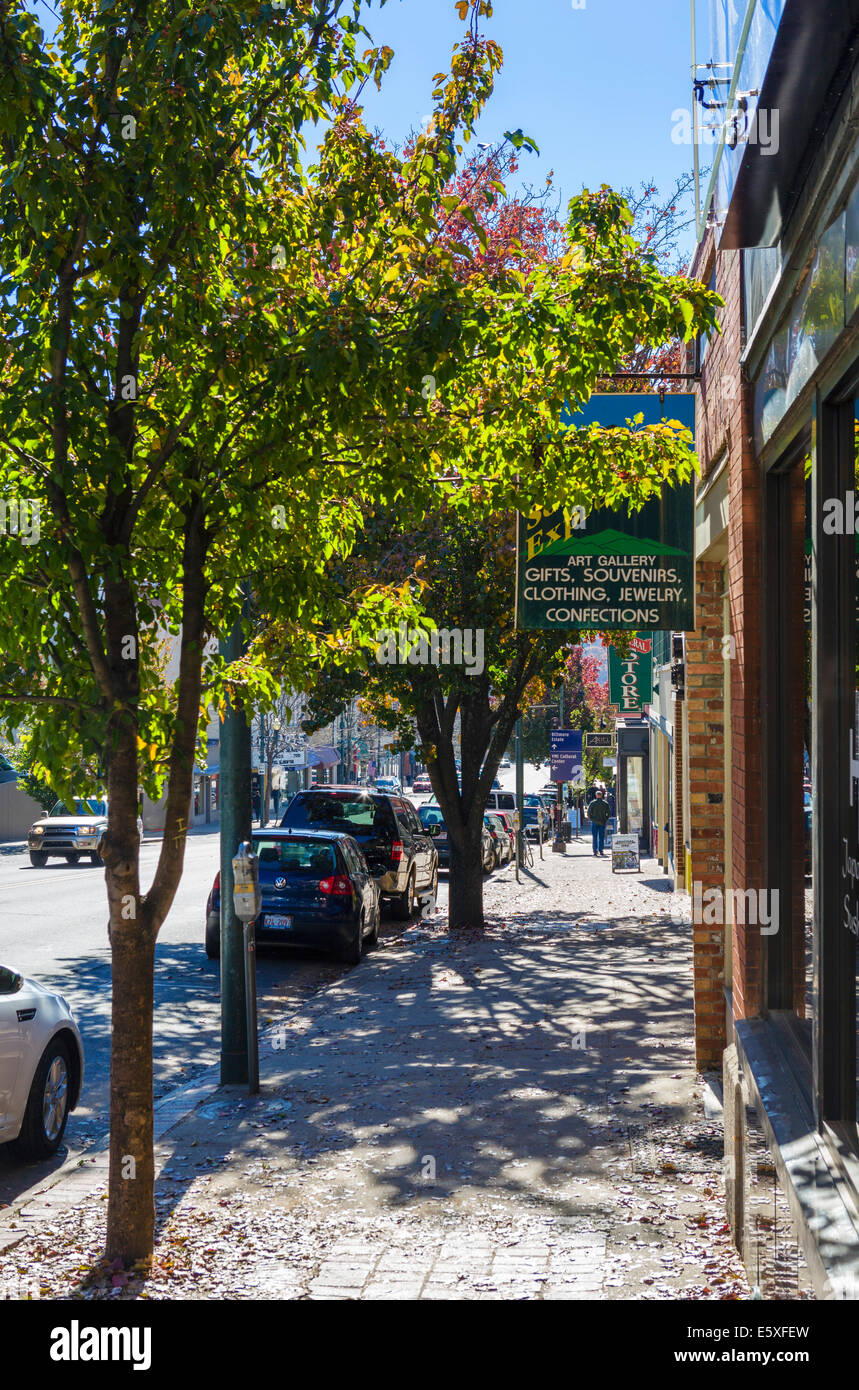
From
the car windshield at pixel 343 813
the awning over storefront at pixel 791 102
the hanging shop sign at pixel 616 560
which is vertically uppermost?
the awning over storefront at pixel 791 102

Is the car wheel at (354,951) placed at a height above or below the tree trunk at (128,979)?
below

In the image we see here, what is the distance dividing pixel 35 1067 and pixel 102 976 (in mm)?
6507

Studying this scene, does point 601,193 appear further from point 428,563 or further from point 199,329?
point 428,563

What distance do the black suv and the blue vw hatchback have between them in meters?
3.81

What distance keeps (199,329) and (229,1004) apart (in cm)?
502

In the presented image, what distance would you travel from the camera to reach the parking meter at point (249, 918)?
8.64 m

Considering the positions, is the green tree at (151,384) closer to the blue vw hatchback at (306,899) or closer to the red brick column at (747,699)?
the red brick column at (747,699)

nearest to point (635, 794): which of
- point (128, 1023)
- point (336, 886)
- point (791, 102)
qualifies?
point (336, 886)

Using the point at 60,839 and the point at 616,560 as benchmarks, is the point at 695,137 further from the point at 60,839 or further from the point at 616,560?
the point at 60,839

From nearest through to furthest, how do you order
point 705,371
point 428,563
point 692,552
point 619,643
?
point 705,371 → point 692,552 → point 428,563 → point 619,643

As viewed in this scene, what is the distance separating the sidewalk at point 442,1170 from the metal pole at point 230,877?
0.26 meters

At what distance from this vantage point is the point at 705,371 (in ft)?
27.0

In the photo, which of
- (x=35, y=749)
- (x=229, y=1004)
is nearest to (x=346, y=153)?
(x=35, y=749)

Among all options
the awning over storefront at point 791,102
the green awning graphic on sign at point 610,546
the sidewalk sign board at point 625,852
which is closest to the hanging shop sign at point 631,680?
the sidewalk sign board at point 625,852
